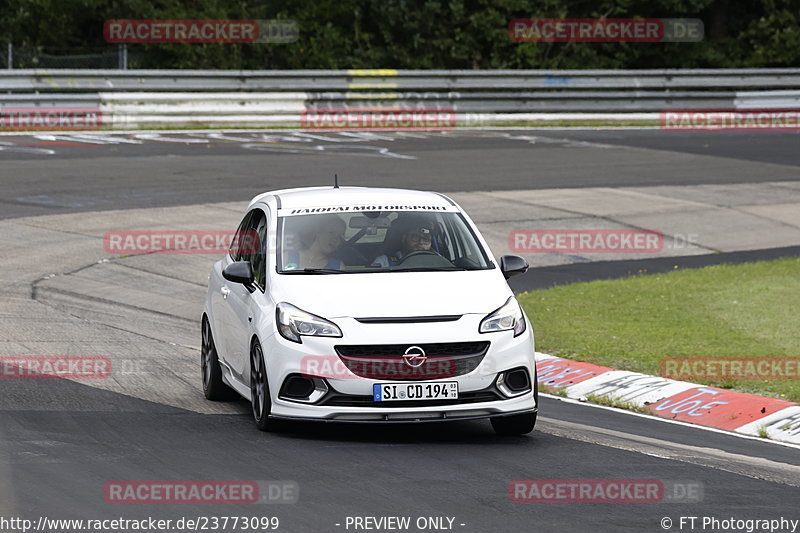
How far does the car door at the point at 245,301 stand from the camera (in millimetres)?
9492

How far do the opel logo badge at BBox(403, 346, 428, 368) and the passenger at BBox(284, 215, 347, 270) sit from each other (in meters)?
1.19

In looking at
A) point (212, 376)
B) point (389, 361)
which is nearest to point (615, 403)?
point (389, 361)

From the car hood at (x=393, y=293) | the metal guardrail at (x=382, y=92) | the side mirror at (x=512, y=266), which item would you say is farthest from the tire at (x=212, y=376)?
the metal guardrail at (x=382, y=92)

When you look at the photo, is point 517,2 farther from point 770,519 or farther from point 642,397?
point 770,519

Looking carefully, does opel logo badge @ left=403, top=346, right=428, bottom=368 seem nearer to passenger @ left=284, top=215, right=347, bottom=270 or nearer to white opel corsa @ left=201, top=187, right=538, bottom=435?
white opel corsa @ left=201, top=187, right=538, bottom=435

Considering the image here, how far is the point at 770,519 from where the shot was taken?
22.6ft

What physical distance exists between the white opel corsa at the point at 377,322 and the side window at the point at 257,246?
24 mm

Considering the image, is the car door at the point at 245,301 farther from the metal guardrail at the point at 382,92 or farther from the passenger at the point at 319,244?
the metal guardrail at the point at 382,92

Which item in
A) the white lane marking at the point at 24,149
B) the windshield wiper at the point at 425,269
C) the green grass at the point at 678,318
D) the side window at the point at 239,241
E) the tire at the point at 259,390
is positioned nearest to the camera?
the tire at the point at 259,390

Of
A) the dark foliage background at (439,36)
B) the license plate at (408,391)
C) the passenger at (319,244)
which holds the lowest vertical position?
the license plate at (408,391)

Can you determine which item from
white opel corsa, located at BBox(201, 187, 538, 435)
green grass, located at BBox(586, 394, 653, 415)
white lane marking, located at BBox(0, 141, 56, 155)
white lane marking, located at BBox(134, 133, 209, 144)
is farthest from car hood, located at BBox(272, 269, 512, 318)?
white lane marking, located at BBox(134, 133, 209, 144)

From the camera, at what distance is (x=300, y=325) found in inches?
345

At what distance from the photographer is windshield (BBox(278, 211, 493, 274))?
959cm

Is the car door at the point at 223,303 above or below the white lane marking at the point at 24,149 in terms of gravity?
above
